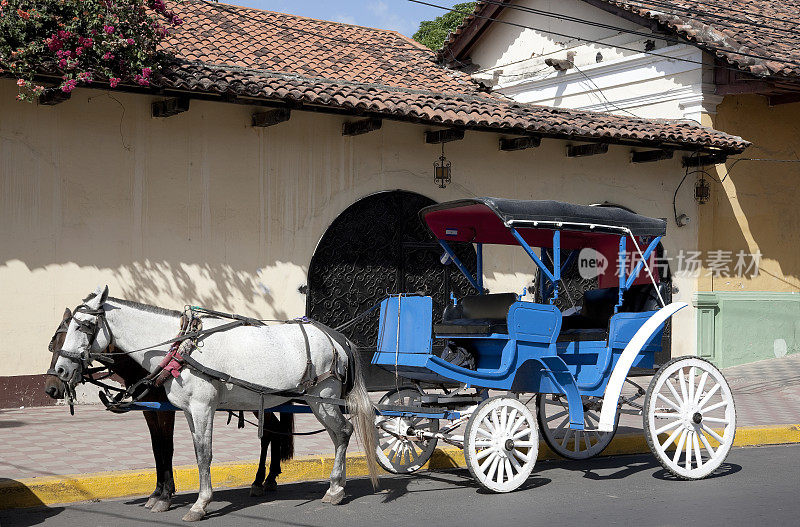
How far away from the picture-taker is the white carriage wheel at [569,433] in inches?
334

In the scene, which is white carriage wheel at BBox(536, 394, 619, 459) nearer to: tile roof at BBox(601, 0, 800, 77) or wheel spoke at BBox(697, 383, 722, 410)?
wheel spoke at BBox(697, 383, 722, 410)

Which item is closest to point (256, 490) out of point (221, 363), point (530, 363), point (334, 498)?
point (334, 498)

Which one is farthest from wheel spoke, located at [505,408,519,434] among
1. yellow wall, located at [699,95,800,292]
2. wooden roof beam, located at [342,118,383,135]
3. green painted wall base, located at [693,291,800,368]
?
yellow wall, located at [699,95,800,292]

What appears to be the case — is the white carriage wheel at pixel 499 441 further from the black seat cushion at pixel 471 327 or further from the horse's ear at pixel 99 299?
the horse's ear at pixel 99 299

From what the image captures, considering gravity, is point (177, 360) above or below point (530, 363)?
above

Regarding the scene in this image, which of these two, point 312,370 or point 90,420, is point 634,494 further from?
point 90,420

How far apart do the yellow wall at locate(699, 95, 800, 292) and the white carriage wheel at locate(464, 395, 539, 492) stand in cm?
964

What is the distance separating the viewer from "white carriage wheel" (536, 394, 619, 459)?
8484 millimetres

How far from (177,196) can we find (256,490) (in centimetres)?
566

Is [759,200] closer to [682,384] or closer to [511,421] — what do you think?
[682,384]

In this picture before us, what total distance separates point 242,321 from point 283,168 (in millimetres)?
6148

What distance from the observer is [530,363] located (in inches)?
297

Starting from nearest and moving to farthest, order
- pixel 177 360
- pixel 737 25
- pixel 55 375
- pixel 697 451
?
pixel 55 375 → pixel 177 360 → pixel 697 451 → pixel 737 25

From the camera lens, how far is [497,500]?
6.86 meters
